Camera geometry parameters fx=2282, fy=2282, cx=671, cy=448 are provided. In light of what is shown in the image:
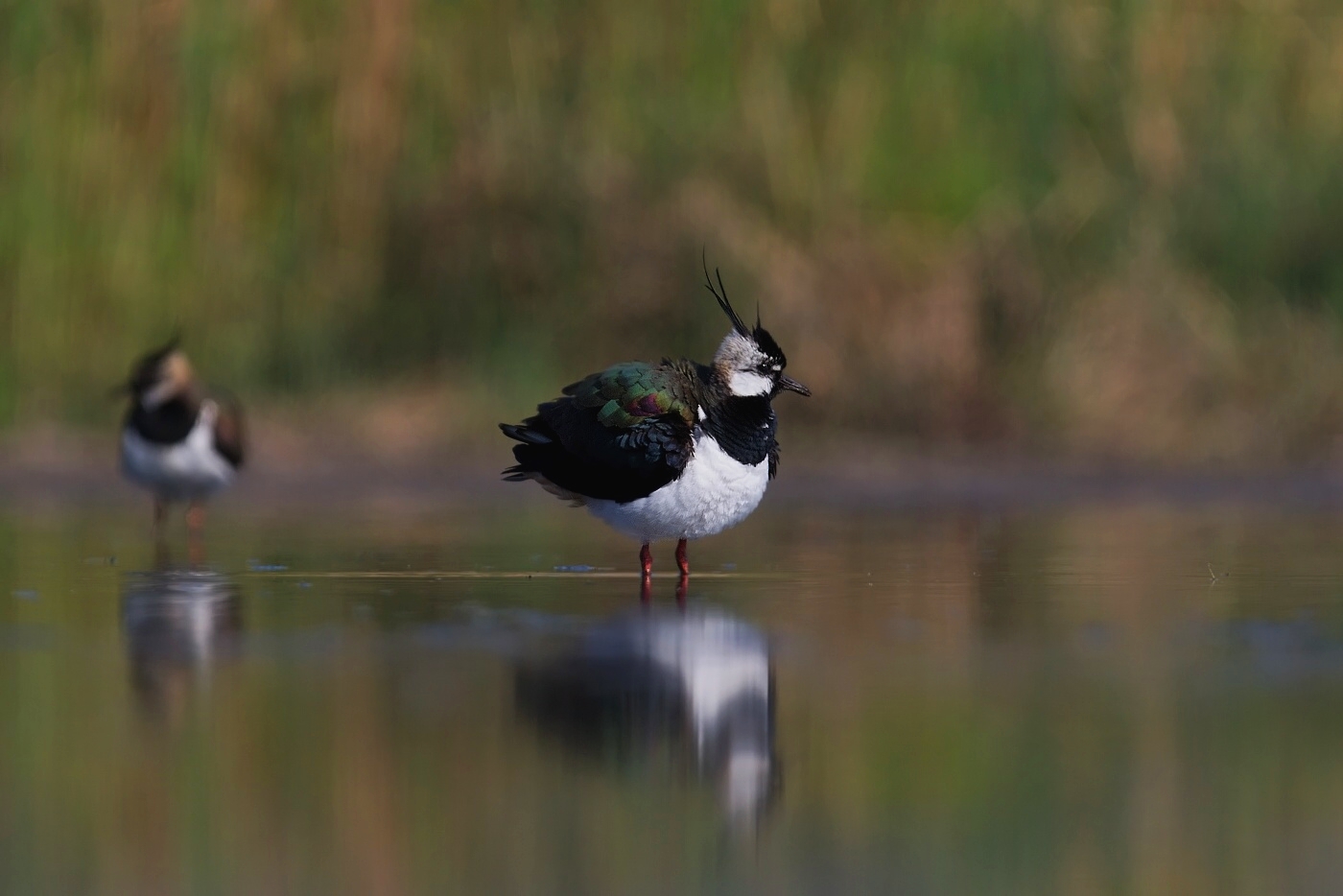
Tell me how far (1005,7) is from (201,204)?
5119mm

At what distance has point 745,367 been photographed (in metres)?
8.30

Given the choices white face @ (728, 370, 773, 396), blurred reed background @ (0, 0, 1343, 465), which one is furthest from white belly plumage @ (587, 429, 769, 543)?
blurred reed background @ (0, 0, 1343, 465)

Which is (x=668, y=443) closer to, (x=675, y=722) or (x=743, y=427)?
(x=743, y=427)

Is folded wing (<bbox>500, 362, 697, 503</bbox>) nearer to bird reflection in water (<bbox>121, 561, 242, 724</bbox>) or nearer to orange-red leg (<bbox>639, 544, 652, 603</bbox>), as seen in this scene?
orange-red leg (<bbox>639, 544, 652, 603</bbox>)

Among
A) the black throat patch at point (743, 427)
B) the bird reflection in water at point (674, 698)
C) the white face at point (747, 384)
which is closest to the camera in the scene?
the bird reflection in water at point (674, 698)

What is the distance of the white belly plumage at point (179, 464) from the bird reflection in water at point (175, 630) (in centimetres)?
179

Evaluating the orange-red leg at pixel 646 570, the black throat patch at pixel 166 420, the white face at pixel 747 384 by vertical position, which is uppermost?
the black throat patch at pixel 166 420

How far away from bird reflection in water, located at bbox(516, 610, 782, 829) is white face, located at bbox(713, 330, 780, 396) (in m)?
1.40

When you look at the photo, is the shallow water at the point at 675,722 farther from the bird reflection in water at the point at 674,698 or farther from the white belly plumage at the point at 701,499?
the white belly plumage at the point at 701,499

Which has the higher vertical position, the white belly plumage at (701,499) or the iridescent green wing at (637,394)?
the iridescent green wing at (637,394)

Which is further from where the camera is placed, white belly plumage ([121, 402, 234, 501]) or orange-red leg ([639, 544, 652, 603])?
white belly plumage ([121, 402, 234, 501])

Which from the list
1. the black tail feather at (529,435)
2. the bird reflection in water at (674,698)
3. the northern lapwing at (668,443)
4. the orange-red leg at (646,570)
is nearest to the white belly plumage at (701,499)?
the northern lapwing at (668,443)

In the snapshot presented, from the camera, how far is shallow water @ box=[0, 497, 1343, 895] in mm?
4188

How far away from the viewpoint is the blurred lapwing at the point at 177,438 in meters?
10.6
